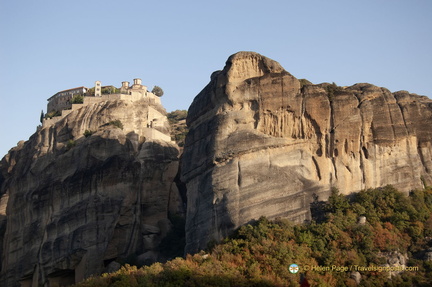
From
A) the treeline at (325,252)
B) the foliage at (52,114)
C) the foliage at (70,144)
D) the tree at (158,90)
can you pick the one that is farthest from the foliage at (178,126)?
the treeline at (325,252)

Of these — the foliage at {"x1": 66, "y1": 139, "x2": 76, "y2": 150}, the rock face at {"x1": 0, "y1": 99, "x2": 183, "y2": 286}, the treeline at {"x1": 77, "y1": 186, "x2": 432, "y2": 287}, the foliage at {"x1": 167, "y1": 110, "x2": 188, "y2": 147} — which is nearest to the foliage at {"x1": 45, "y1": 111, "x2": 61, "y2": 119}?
the rock face at {"x1": 0, "y1": 99, "x2": 183, "y2": 286}

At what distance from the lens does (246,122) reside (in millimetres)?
53156

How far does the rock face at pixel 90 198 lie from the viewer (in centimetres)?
6500

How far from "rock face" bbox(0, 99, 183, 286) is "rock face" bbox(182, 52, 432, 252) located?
10.8 m

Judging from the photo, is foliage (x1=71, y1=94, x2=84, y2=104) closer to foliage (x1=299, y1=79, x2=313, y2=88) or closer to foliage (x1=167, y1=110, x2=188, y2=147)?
foliage (x1=167, y1=110, x2=188, y2=147)

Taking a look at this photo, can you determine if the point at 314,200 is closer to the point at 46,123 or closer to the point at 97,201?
the point at 97,201

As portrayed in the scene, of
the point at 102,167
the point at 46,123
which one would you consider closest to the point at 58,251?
the point at 102,167

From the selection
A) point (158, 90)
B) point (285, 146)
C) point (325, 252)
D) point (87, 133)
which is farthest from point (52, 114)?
point (325, 252)

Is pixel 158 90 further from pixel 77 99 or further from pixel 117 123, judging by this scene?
pixel 117 123

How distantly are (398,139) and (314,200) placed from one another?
7.21 meters

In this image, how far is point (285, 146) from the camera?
173ft

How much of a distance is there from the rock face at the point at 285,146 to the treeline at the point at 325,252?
1402 millimetres

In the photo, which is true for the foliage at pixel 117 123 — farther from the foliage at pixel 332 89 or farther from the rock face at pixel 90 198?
the foliage at pixel 332 89

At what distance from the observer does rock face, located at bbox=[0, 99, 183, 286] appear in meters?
65.0
